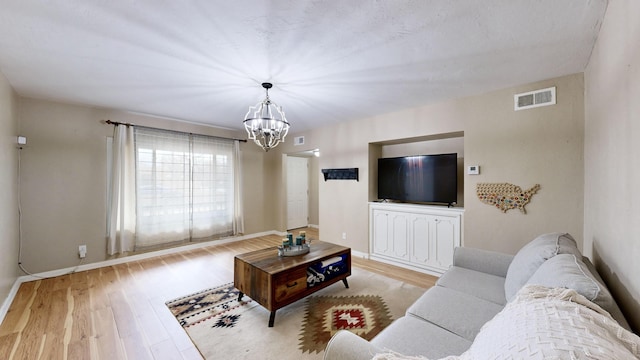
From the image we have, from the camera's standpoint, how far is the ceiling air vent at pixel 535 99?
2619 millimetres

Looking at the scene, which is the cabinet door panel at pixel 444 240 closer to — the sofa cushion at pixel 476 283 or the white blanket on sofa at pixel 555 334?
the sofa cushion at pixel 476 283

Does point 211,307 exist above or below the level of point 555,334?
below

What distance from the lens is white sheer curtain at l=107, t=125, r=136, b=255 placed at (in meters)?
3.83

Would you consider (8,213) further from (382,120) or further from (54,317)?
(382,120)

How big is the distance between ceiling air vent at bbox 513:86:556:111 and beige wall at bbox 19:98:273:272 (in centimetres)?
550

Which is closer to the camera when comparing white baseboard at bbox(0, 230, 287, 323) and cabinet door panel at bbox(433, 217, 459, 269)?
white baseboard at bbox(0, 230, 287, 323)

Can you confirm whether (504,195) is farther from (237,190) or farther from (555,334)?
(237,190)

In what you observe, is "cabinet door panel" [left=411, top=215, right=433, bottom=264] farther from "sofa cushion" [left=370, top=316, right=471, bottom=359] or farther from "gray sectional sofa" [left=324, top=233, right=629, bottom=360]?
"sofa cushion" [left=370, top=316, right=471, bottom=359]

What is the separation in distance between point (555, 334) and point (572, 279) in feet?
1.91

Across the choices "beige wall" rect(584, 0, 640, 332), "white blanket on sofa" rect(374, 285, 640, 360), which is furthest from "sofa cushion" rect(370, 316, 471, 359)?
"beige wall" rect(584, 0, 640, 332)

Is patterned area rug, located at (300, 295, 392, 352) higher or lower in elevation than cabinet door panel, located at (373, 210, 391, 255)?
lower

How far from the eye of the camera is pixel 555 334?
0.67 metres

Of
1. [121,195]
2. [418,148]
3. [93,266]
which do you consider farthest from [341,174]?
[93,266]

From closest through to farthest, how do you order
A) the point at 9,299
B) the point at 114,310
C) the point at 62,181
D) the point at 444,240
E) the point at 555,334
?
the point at 555,334
the point at 114,310
the point at 9,299
the point at 444,240
the point at 62,181
